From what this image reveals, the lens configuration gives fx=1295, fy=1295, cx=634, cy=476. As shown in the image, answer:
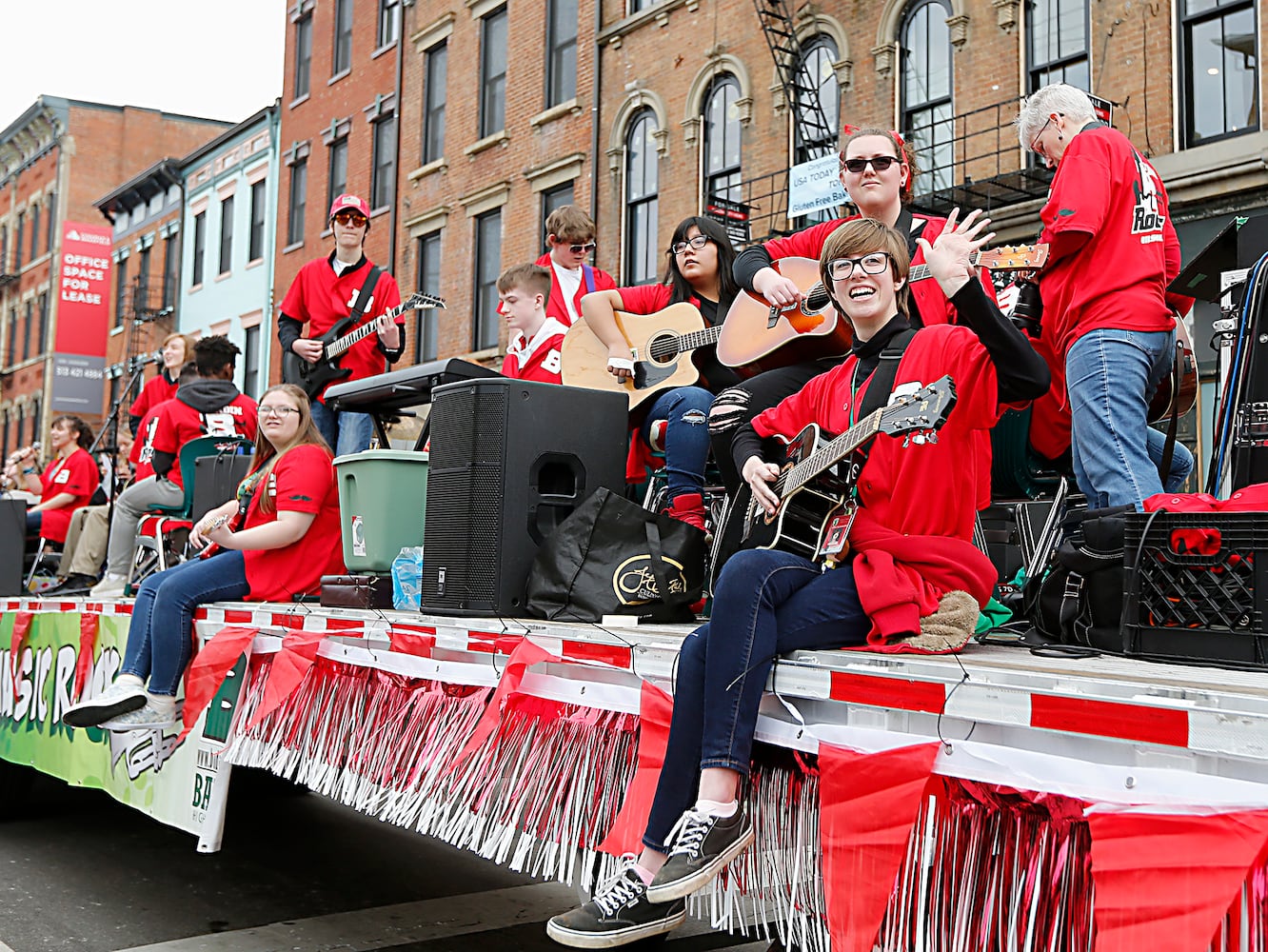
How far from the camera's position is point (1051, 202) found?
3838 millimetres

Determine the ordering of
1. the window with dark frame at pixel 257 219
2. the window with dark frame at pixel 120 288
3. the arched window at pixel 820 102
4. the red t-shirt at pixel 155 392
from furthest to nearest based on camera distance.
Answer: the window with dark frame at pixel 120 288
the window with dark frame at pixel 257 219
the arched window at pixel 820 102
the red t-shirt at pixel 155 392

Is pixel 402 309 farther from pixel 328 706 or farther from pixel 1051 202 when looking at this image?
pixel 1051 202

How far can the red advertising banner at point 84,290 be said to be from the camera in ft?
110

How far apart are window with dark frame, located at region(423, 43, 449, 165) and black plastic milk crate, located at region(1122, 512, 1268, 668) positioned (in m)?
20.0

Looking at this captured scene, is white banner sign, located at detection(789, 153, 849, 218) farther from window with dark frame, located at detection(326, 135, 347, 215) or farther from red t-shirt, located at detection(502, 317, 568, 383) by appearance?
window with dark frame, located at detection(326, 135, 347, 215)

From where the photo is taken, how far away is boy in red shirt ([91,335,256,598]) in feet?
25.3

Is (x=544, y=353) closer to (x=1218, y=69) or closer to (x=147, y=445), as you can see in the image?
(x=147, y=445)

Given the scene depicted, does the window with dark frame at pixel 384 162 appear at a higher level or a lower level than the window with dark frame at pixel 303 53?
lower

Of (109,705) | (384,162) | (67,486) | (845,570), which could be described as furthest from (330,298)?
(384,162)

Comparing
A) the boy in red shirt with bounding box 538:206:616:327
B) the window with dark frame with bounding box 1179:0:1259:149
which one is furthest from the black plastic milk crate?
the window with dark frame with bounding box 1179:0:1259:149

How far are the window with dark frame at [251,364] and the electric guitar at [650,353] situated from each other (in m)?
21.7

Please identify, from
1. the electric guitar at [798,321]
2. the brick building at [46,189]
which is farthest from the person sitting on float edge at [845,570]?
the brick building at [46,189]

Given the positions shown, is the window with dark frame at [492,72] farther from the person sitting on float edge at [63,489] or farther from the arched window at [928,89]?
the person sitting on float edge at [63,489]

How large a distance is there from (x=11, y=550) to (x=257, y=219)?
20.8 m
